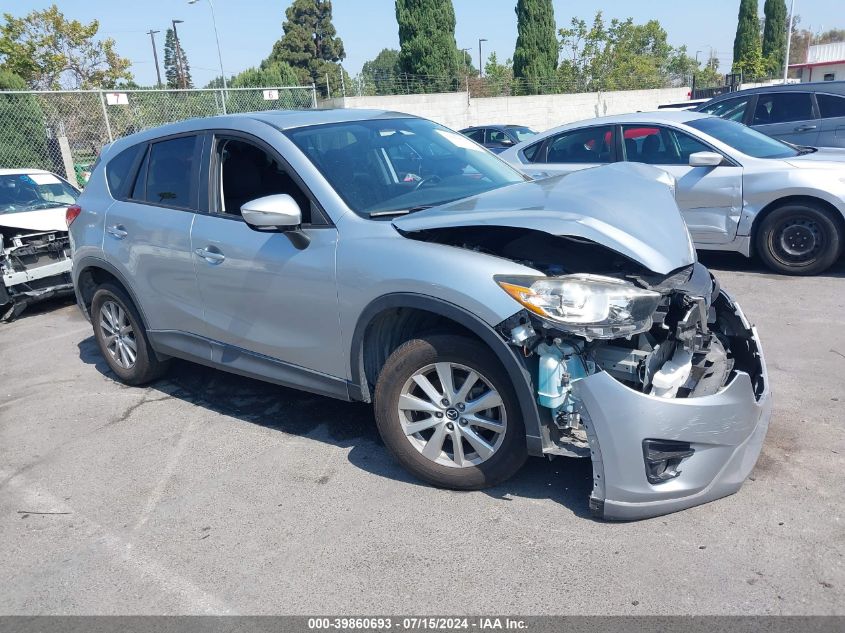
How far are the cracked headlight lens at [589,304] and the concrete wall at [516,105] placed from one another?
24.5 metres

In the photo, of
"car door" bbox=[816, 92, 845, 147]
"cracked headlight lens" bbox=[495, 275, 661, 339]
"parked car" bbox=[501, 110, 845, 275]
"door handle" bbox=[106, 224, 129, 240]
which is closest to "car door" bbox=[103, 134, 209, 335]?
"door handle" bbox=[106, 224, 129, 240]

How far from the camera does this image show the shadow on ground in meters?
3.43

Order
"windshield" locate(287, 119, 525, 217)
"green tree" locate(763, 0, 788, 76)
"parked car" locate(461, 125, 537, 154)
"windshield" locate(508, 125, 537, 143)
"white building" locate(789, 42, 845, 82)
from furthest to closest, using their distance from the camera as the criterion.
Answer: "green tree" locate(763, 0, 788, 76)
"white building" locate(789, 42, 845, 82)
"windshield" locate(508, 125, 537, 143)
"parked car" locate(461, 125, 537, 154)
"windshield" locate(287, 119, 525, 217)

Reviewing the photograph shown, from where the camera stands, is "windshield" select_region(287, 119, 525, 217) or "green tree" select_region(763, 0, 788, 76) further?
"green tree" select_region(763, 0, 788, 76)

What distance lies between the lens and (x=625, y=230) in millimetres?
3154

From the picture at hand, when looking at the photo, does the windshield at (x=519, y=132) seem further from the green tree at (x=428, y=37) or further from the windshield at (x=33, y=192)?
the green tree at (x=428, y=37)

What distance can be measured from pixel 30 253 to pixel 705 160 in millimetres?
7096

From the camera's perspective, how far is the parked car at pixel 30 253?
7.37 meters

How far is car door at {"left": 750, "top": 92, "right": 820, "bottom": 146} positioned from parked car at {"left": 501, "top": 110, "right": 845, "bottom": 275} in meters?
2.60

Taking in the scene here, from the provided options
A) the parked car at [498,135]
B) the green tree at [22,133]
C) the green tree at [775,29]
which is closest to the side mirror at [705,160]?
the parked car at [498,135]

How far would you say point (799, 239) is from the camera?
685cm

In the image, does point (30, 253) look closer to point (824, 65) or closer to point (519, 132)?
point (519, 132)

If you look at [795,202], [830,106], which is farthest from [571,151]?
[830,106]

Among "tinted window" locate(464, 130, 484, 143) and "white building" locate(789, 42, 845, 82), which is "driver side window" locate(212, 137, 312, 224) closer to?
"tinted window" locate(464, 130, 484, 143)
